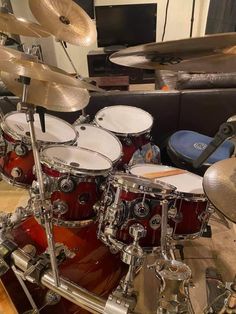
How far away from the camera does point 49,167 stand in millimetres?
1079

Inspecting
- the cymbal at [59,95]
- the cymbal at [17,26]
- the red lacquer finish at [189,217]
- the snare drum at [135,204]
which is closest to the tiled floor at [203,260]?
the red lacquer finish at [189,217]

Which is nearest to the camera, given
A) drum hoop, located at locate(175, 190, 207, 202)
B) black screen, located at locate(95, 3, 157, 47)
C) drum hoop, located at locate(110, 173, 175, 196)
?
drum hoop, located at locate(110, 173, 175, 196)

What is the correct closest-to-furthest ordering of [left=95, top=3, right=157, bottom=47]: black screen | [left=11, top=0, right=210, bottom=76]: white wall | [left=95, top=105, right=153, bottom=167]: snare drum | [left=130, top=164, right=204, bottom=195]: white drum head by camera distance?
[left=130, top=164, right=204, bottom=195]: white drum head → [left=95, top=105, right=153, bottom=167]: snare drum → [left=95, top=3, right=157, bottom=47]: black screen → [left=11, top=0, right=210, bottom=76]: white wall

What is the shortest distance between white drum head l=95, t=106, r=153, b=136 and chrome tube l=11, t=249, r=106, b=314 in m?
0.90

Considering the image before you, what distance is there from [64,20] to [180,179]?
3.23 feet

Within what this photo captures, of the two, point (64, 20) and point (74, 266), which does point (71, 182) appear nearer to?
point (74, 266)

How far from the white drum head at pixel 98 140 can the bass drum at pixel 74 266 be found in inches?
16.8

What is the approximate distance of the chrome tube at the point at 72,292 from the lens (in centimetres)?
75

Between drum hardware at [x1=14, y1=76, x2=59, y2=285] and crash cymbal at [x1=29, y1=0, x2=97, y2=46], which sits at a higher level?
crash cymbal at [x1=29, y1=0, x2=97, y2=46]

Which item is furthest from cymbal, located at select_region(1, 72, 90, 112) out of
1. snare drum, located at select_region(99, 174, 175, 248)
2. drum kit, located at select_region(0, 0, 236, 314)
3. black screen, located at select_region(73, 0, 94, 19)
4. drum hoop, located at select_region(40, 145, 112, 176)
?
black screen, located at select_region(73, 0, 94, 19)

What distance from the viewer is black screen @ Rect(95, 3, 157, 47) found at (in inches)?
153

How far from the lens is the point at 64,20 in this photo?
52.9 inches

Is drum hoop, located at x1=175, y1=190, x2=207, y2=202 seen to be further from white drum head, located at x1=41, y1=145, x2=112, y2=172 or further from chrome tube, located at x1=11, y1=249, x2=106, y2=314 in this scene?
chrome tube, located at x1=11, y1=249, x2=106, y2=314

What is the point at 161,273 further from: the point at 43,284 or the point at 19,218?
the point at 19,218
